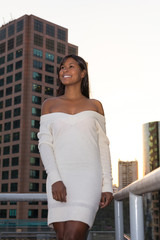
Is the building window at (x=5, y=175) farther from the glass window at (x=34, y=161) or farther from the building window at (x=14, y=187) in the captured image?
the glass window at (x=34, y=161)

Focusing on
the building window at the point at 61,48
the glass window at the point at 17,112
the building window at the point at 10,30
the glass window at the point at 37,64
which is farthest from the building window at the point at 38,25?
the glass window at the point at 17,112

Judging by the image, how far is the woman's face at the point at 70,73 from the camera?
2912 mm

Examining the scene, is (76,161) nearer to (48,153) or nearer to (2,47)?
(48,153)

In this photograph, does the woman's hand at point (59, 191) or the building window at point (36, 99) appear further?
the building window at point (36, 99)

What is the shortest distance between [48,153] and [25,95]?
84.1m

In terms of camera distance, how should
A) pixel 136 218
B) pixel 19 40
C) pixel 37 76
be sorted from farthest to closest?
pixel 19 40 → pixel 37 76 → pixel 136 218

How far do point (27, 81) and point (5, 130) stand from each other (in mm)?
12473

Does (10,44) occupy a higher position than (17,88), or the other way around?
(10,44)

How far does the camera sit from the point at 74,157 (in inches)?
98.1

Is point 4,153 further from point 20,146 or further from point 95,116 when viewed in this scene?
point 95,116

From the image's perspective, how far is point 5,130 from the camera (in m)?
86.6

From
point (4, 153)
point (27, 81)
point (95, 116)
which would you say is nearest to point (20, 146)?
point (4, 153)

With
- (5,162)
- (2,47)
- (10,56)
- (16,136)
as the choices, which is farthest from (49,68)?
(5,162)

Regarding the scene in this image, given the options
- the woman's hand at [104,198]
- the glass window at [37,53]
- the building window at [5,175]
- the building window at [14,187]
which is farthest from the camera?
the glass window at [37,53]
